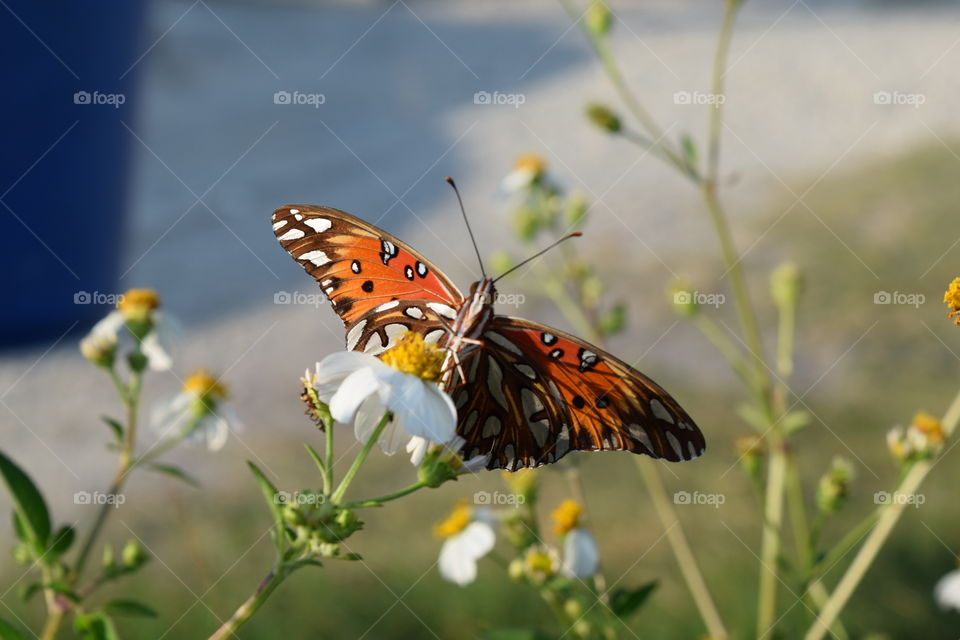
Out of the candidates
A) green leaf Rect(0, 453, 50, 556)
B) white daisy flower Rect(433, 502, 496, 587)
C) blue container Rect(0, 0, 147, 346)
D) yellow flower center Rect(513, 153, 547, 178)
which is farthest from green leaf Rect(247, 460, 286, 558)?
blue container Rect(0, 0, 147, 346)

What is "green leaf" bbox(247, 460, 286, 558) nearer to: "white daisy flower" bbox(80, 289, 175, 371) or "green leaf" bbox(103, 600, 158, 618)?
"green leaf" bbox(103, 600, 158, 618)

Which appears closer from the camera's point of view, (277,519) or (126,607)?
(277,519)

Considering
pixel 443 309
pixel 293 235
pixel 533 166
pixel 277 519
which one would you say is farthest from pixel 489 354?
pixel 533 166

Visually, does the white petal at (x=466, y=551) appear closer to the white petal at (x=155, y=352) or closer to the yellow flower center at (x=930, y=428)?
the white petal at (x=155, y=352)

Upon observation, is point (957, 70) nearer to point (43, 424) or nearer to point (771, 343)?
point (771, 343)

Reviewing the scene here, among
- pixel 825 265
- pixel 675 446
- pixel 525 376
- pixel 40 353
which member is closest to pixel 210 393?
pixel 525 376

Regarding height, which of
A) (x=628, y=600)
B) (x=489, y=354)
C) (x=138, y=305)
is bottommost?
(x=628, y=600)

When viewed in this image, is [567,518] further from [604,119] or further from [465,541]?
[604,119]

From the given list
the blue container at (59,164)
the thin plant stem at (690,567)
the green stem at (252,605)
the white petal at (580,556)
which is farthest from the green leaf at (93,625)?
the blue container at (59,164)
